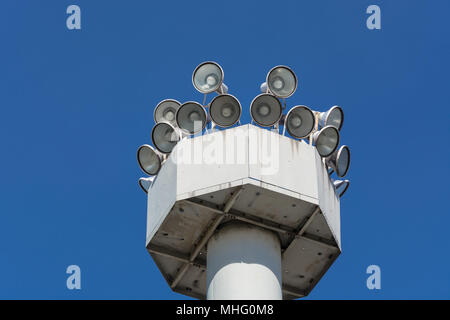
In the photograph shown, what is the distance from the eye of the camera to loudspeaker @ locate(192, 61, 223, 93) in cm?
3362

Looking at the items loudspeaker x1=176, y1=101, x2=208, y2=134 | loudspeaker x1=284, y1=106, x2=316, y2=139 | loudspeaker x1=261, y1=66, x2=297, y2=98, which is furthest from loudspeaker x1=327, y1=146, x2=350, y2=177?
loudspeaker x1=176, y1=101, x2=208, y2=134

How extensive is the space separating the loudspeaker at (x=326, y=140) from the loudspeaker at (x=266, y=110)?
1507 millimetres

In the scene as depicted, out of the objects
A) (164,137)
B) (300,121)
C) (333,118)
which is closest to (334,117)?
(333,118)

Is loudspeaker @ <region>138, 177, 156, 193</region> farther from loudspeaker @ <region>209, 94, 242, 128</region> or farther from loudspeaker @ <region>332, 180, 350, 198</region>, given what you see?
loudspeaker @ <region>332, 180, 350, 198</region>

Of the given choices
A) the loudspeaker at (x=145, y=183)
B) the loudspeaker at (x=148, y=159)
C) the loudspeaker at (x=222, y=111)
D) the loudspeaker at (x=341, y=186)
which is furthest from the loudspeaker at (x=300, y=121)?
the loudspeaker at (x=145, y=183)

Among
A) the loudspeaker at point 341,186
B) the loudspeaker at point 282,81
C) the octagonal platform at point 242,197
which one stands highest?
the loudspeaker at point 282,81

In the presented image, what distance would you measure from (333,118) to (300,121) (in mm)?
1686

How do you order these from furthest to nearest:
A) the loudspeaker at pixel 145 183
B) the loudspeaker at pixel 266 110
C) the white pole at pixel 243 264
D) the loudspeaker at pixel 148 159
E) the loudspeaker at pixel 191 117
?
1. the loudspeaker at pixel 145 183
2. the loudspeaker at pixel 148 159
3. the loudspeaker at pixel 191 117
4. the loudspeaker at pixel 266 110
5. the white pole at pixel 243 264

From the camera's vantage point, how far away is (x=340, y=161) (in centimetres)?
3366

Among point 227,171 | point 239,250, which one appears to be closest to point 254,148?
point 227,171

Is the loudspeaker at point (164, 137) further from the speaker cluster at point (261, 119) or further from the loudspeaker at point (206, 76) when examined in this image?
the loudspeaker at point (206, 76)

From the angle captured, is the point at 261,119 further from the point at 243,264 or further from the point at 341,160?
the point at 243,264

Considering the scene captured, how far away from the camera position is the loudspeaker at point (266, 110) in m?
32.6

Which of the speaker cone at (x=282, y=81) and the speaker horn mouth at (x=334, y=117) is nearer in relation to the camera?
the speaker cone at (x=282, y=81)
